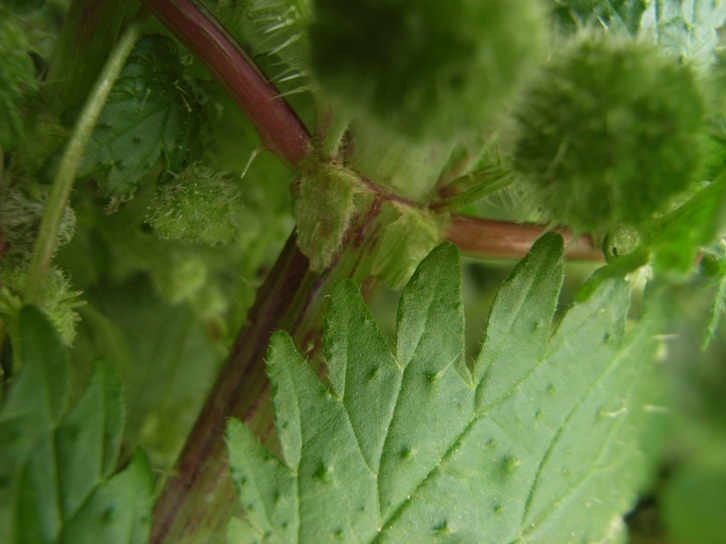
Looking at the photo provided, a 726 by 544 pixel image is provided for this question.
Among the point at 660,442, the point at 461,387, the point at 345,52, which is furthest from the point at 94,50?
the point at 660,442

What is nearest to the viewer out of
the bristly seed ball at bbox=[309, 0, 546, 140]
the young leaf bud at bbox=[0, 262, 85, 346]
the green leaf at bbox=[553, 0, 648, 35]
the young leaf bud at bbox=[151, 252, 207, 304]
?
the bristly seed ball at bbox=[309, 0, 546, 140]

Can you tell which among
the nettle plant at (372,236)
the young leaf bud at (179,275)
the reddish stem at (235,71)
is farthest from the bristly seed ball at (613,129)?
the young leaf bud at (179,275)

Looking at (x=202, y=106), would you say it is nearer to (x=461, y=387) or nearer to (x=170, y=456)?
(x=461, y=387)

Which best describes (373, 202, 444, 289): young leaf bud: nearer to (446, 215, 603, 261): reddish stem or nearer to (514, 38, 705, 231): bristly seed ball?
(446, 215, 603, 261): reddish stem

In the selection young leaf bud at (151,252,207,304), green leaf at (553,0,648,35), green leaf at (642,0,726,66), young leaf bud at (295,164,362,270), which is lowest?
young leaf bud at (151,252,207,304)

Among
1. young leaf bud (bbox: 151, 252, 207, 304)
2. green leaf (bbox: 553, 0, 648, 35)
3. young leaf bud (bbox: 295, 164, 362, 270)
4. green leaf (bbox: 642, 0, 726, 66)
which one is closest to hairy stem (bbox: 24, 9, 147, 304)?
young leaf bud (bbox: 295, 164, 362, 270)

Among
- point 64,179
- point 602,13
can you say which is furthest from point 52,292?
point 602,13

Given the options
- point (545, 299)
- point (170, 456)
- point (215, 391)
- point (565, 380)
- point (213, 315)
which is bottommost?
point (170, 456)
